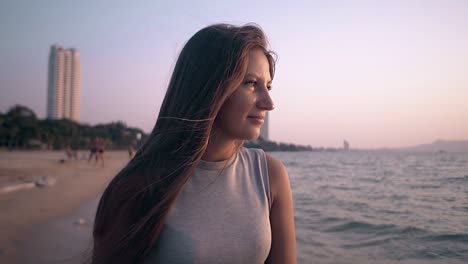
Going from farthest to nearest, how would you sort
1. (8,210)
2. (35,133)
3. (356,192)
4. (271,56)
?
(35,133)
(356,192)
(8,210)
(271,56)

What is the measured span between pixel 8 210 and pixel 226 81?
5414 millimetres

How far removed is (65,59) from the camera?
288 feet

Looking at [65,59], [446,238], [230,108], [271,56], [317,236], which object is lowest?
[317,236]

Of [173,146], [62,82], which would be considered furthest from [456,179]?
[62,82]

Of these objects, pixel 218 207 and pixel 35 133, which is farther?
pixel 35 133

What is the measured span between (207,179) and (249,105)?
43 cm

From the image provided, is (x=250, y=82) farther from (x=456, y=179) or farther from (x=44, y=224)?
(x=456, y=179)

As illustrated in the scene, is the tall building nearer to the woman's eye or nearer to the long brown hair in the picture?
the long brown hair

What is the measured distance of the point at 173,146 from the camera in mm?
1623

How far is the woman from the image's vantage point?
4.74 feet

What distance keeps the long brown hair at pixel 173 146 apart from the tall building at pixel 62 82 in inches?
3774

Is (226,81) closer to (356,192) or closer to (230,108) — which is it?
(230,108)

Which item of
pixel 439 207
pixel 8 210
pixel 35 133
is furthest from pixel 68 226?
pixel 35 133

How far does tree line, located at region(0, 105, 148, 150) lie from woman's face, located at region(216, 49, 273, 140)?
35490 mm
